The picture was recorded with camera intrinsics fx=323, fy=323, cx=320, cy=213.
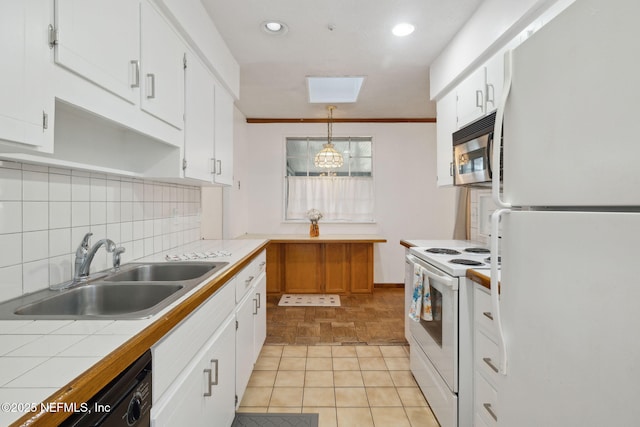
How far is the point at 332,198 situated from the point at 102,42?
401 centimetres

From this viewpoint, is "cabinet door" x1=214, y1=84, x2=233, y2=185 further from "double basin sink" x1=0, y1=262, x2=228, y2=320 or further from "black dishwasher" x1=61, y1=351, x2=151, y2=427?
"black dishwasher" x1=61, y1=351, x2=151, y2=427

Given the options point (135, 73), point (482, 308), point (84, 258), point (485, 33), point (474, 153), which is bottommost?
point (482, 308)

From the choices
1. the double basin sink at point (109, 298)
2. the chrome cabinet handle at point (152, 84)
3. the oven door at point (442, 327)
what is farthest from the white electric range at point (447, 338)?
the chrome cabinet handle at point (152, 84)

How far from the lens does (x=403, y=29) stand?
236cm

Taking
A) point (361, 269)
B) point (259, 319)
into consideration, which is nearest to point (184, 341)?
point (259, 319)

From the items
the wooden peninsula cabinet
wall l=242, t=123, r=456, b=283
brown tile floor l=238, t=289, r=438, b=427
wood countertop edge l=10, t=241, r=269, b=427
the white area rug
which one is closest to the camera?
wood countertop edge l=10, t=241, r=269, b=427

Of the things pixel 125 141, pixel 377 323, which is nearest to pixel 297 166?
pixel 377 323

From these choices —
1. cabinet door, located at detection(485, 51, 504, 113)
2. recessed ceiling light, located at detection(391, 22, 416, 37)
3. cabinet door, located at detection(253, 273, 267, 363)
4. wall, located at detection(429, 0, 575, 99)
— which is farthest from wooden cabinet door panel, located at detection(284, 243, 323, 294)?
cabinet door, located at detection(485, 51, 504, 113)

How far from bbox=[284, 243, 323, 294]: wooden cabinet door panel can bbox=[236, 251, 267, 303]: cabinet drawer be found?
1.91 m

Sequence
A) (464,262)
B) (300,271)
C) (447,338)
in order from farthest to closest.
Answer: (300,271)
(464,262)
(447,338)

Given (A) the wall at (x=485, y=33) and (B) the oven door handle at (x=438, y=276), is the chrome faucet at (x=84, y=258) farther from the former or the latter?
(A) the wall at (x=485, y=33)

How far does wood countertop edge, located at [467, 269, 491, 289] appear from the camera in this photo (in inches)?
55.8

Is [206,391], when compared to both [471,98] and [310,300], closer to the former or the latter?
[471,98]

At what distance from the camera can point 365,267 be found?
4.57 metres
